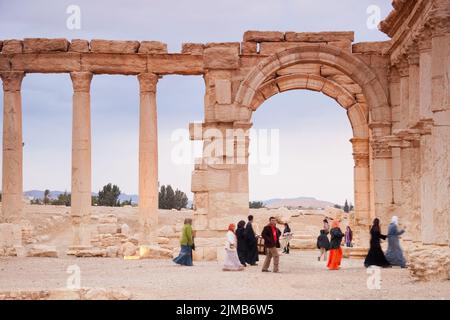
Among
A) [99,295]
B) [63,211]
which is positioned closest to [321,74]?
[99,295]

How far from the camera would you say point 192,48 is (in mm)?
28703

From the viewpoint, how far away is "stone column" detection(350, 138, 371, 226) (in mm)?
29219

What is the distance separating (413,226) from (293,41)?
6773mm

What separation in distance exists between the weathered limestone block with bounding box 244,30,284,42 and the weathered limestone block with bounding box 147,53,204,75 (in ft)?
20.6

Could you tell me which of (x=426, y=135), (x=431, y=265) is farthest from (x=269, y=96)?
(x=431, y=265)

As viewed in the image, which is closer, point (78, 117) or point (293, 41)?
point (293, 41)

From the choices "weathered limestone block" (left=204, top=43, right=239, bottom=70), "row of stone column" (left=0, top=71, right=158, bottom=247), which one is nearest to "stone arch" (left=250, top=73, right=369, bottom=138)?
"row of stone column" (left=0, top=71, right=158, bottom=247)

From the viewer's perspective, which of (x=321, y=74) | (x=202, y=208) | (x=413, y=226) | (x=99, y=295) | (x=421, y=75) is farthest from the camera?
(x=321, y=74)

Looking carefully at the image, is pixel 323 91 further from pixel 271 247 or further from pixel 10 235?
pixel 10 235

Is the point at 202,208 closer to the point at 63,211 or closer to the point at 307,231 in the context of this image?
the point at 307,231

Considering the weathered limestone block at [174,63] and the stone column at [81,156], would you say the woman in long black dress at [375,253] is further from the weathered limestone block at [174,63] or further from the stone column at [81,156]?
the stone column at [81,156]

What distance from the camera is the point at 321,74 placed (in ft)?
94.5

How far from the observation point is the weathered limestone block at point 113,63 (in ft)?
96.1

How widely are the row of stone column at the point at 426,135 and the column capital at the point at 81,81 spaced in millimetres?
11942
